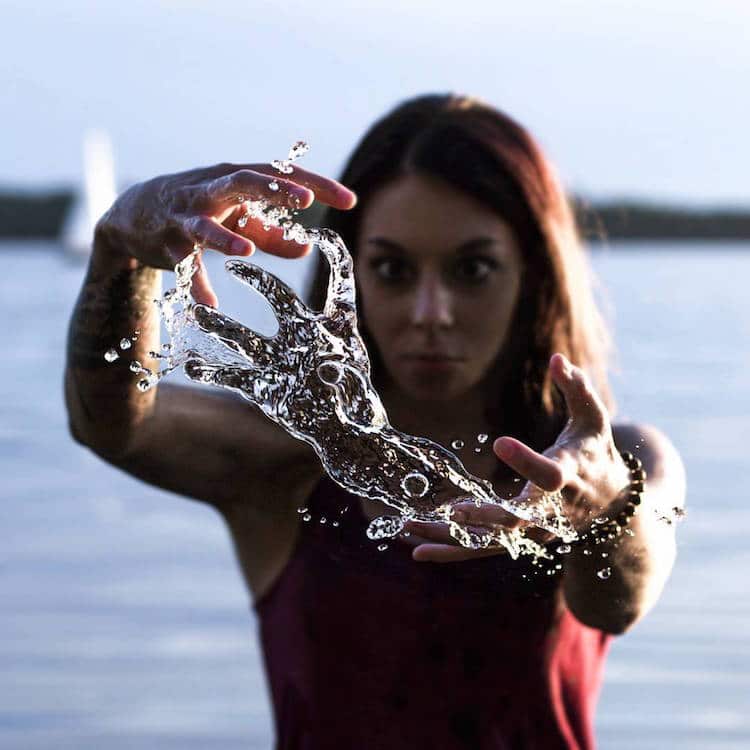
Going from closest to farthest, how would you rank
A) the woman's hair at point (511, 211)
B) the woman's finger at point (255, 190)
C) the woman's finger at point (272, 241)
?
the woman's finger at point (255, 190) → the woman's finger at point (272, 241) → the woman's hair at point (511, 211)

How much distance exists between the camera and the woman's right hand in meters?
2.44

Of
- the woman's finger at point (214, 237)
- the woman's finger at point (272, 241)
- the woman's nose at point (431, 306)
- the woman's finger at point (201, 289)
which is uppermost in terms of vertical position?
the woman's finger at point (214, 237)

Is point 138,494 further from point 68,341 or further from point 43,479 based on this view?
point 68,341

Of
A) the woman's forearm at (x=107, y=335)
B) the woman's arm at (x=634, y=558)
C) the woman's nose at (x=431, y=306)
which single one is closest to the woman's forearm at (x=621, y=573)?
the woman's arm at (x=634, y=558)

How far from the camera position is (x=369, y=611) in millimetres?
3436

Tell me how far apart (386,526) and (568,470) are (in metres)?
0.85

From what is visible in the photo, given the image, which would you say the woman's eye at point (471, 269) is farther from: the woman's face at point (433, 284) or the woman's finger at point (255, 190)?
the woman's finger at point (255, 190)

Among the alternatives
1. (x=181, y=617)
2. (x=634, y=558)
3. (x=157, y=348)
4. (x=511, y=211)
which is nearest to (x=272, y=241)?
(x=157, y=348)

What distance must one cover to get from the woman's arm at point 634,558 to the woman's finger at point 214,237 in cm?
64

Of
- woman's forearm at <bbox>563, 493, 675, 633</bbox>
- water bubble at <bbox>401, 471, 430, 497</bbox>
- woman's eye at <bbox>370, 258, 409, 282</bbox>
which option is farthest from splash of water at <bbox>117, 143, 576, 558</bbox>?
woman's eye at <bbox>370, 258, 409, 282</bbox>

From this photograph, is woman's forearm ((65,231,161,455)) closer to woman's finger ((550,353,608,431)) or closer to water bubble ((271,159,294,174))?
water bubble ((271,159,294,174))

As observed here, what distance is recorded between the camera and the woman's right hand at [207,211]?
96.0 inches

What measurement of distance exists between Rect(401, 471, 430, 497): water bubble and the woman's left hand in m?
0.25

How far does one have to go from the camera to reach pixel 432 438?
3.16 meters
